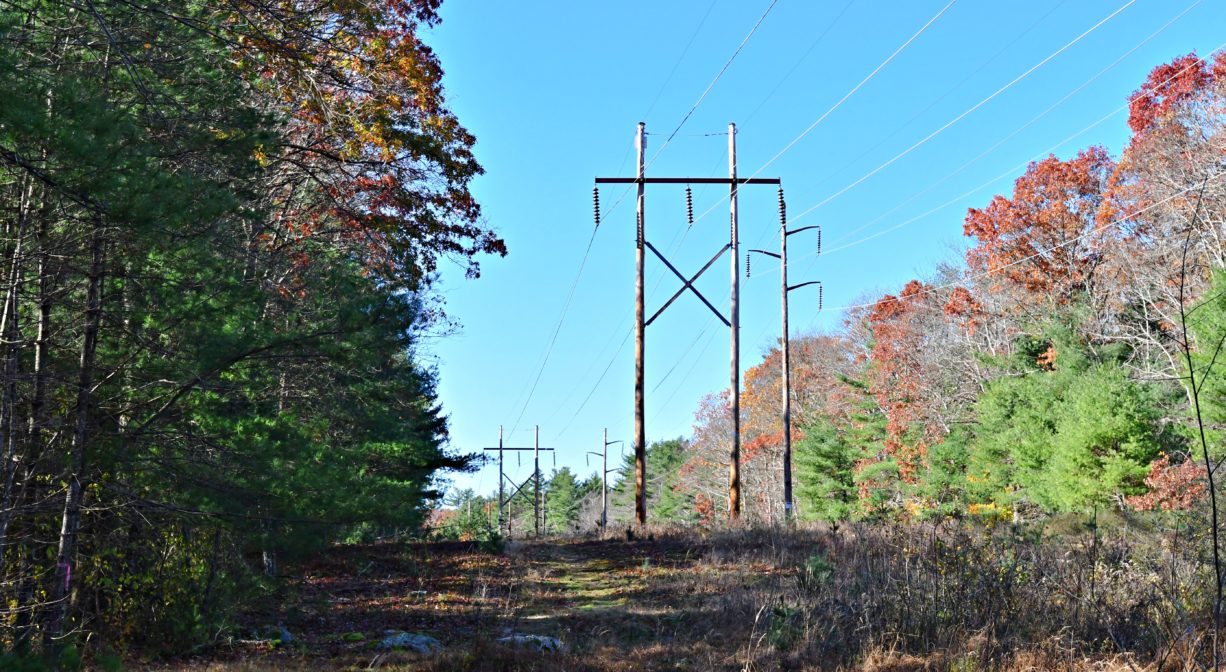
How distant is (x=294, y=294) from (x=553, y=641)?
5739 mm

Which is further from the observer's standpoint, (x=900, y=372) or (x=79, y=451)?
(x=900, y=372)

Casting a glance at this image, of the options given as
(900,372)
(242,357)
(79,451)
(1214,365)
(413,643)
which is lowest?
(413,643)

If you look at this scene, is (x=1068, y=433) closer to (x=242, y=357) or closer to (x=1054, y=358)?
(x=1054, y=358)

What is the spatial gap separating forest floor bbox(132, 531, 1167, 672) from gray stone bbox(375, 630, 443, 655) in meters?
0.16

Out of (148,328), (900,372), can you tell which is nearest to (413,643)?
(148,328)

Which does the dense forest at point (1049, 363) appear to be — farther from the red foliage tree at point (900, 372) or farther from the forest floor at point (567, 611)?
the forest floor at point (567, 611)

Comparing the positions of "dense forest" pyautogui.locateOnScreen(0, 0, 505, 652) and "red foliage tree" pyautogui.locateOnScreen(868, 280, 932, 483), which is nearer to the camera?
"dense forest" pyautogui.locateOnScreen(0, 0, 505, 652)

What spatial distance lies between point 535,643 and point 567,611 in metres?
2.66

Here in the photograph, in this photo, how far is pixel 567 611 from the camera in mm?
11188

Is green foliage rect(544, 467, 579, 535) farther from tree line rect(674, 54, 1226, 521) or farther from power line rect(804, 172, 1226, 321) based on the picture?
power line rect(804, 172, 1226, 321)

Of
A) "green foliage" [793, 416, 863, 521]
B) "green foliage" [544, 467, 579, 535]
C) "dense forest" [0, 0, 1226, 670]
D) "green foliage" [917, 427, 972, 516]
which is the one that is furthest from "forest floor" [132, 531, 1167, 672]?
"green foliage" [544, 467, 579, 535]

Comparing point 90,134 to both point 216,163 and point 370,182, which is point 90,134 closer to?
point 216,163

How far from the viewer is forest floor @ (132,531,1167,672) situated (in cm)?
801

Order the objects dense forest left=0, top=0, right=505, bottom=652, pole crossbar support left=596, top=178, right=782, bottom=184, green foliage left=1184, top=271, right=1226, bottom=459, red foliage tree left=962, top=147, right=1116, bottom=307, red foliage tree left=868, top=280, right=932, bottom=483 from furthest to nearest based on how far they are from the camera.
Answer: red foliage tree left=868, top=280, right=932, bottom=483, red foliage tree left=962, top=147, right=1116, bottom=307, pole crossbar support left=596, top=178, right=782, bottom=184, green foliage left=1184, top=271, right=1226, bottom=459, dense forest left=0, top=0, right=505, bottom=652
